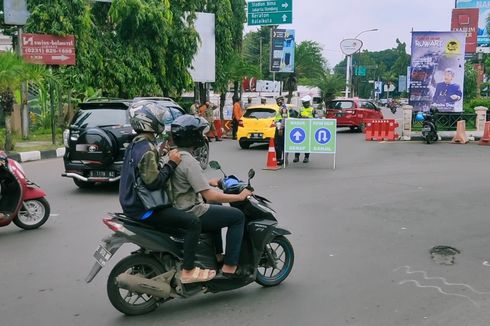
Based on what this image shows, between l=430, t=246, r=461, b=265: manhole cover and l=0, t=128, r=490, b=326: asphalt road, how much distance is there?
10cm

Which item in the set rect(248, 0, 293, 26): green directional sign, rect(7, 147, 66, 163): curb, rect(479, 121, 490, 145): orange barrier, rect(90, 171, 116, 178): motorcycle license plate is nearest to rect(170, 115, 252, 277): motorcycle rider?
rect(90, 171, 116, 178): motorcycle license plate

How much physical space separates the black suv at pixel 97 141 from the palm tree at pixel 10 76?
17.8 ft

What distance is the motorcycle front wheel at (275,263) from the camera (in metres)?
5.20

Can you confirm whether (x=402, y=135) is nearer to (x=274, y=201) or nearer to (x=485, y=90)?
(x=274, y=201)

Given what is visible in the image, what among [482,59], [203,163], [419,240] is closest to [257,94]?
[482,59]

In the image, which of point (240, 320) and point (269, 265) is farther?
point (269, 265)

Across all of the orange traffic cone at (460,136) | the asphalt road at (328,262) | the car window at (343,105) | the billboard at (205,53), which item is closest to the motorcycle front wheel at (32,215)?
the asphalt road at (328,262)

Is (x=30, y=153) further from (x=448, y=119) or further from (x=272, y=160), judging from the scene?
(x=448, y=119)

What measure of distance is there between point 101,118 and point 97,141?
0.61m

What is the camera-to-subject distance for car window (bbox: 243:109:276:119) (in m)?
19.0

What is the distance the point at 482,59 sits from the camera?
45312mm

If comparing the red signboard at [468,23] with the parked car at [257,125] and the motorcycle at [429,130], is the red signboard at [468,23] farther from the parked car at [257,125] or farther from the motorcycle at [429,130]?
the parked car at [257,125]

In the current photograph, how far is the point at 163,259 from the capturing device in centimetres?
466

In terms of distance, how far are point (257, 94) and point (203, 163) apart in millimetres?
32680
